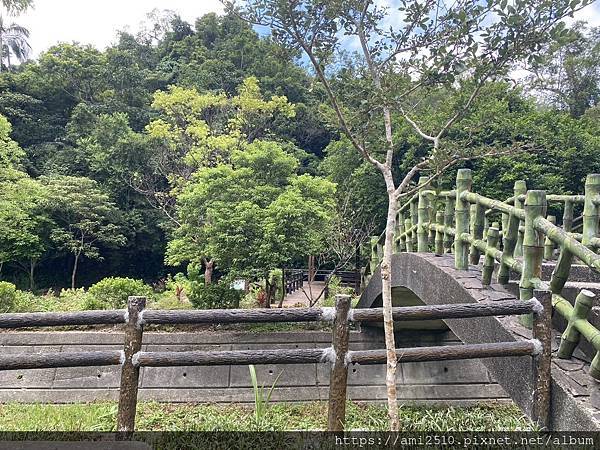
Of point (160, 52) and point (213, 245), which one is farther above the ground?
point (160, 52)

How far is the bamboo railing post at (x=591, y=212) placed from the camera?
352 cm

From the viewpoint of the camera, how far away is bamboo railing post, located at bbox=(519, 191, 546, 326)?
2.84m

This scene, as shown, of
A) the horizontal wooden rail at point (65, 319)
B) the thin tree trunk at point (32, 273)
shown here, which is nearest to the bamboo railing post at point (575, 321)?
the horizontal wooden rail at point (65, 319)

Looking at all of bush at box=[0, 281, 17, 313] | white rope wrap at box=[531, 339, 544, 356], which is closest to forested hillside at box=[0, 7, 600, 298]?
bush at box=[0, 281, 17, 313]

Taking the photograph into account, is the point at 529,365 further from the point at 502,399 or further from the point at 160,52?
the point at 160,52

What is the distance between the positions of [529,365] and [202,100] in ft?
41.5

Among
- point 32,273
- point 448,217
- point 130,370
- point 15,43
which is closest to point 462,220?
point 448,217

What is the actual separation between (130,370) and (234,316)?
78 cm

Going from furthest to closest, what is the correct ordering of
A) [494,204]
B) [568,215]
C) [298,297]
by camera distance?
[298,297]
[568,215]
[494,204]

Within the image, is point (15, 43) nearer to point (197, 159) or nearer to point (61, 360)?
point (197, 159)

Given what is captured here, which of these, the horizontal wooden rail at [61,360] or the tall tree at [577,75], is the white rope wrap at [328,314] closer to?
the horizontal wooden rail at [61,360]

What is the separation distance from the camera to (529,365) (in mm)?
2660

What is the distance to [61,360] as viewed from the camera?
3.02 meters

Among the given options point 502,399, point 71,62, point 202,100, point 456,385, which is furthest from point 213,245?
point 71,62
